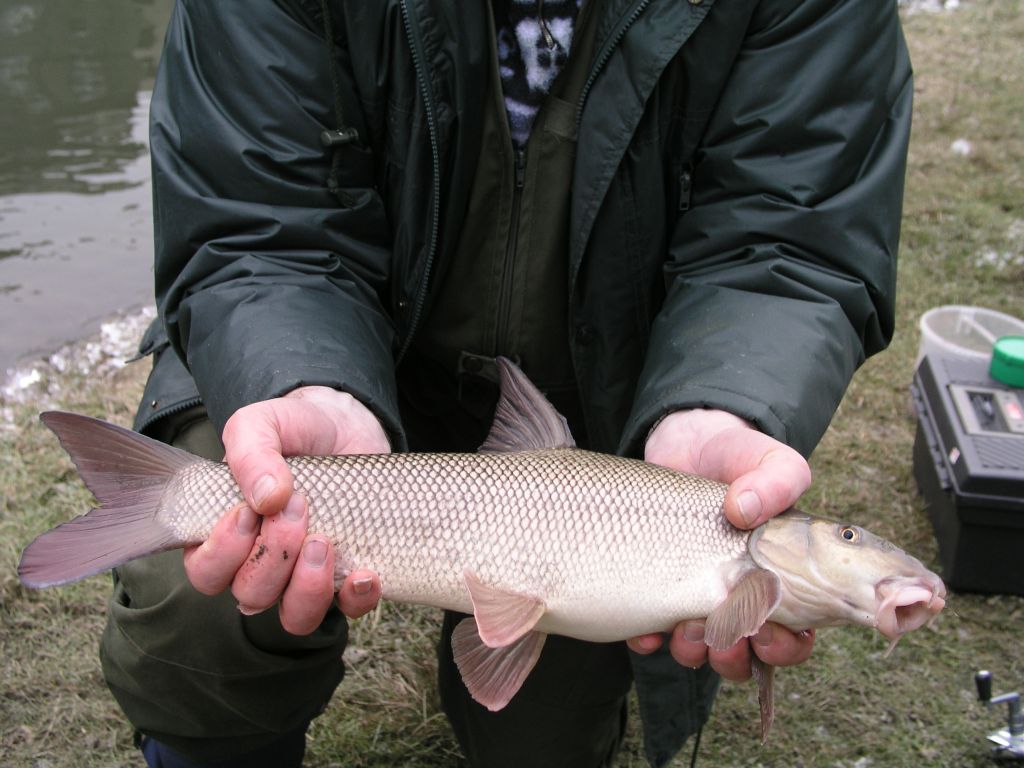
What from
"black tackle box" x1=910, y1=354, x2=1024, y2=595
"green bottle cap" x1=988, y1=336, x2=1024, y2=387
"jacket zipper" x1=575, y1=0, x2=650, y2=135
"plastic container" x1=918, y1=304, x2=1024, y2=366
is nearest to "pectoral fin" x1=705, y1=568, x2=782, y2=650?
"jacket zipper" x1=575, y1=0, x2=650, y2=135

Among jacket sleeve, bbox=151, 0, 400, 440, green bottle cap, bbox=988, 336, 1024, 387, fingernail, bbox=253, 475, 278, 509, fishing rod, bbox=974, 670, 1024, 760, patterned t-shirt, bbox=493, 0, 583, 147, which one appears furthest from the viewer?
green bottle cap, bbox=988, 336, 1024, 387

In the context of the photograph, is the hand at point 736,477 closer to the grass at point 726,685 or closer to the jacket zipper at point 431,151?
the jacket zipper at point 431,151

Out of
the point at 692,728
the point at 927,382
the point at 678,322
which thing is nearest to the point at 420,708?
the point at 692,728

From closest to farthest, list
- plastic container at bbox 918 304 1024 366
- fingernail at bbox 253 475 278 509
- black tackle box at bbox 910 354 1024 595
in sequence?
1. fingernail at bbox 253 475 278 509
2. black tackle box at bbox 910 354 1024 595
3. plastic container at bbox 918 304 1024 366

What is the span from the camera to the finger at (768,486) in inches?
63.0

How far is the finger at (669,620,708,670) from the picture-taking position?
1.72 m

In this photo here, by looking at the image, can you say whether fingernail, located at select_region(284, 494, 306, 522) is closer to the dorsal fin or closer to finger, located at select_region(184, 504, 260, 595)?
finger, located at select_region(184, 504, 260, 595)

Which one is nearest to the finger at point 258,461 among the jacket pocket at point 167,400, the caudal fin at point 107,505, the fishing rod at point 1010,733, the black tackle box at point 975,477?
the caudal fin at point 107,505

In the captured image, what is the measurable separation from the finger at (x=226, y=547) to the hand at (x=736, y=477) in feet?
Result: 2.31

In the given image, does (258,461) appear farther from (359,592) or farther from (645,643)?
(645,643)

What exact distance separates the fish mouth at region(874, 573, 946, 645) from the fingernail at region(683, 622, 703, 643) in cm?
27

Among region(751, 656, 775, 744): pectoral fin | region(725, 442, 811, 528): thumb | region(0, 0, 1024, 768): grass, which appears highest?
region(725, 442, 811, 528): thumb

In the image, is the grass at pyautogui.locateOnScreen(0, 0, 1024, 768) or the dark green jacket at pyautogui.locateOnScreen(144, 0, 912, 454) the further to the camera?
the grass at pyautogui.locateOnScreen(0, 0, 1024, 768)

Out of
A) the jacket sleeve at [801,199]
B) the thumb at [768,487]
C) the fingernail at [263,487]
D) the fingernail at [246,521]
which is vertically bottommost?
the fingernail at [246,521]
